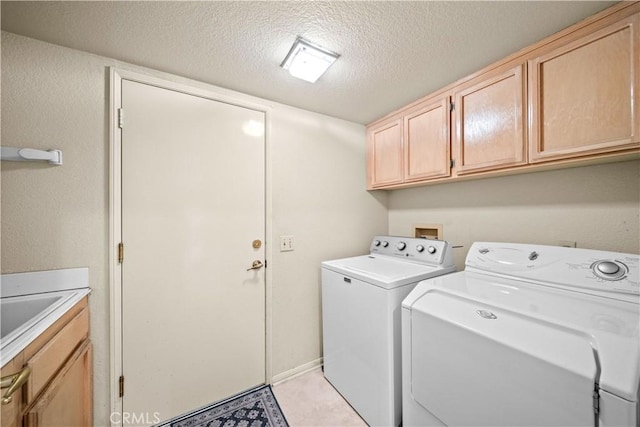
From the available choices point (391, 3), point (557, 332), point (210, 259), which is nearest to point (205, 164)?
point (210, 259)

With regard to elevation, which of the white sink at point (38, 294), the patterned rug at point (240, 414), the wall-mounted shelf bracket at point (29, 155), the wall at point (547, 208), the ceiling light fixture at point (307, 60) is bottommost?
the patterned rug at point (240, 414)

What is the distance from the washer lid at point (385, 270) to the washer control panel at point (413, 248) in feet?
0.19

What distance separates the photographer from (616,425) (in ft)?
2.10

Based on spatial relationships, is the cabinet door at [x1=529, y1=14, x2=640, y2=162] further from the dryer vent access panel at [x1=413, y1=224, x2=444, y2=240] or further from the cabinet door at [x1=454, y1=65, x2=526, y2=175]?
the dryer vent access panel at [x1=413, y1=224, x2=444, y2=240]

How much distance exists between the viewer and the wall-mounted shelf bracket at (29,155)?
1126 millimetres

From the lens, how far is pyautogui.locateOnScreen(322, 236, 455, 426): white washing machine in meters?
1.35

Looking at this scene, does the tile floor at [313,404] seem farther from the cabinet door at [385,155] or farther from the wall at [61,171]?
the cabinet door at [385,155]

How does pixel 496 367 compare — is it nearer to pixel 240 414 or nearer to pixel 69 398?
pixel 240 414

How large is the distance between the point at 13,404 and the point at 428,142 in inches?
91.2

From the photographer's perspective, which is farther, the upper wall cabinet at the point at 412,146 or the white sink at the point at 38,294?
the upper wall cabinet at the point at 412,146

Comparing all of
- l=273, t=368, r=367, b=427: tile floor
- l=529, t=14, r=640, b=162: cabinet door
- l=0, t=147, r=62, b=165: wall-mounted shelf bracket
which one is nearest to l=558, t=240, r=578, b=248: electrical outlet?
l=529, t=14, r=640, b=162: cabinet door

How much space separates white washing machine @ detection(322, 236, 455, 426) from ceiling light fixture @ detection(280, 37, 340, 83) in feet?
4.21

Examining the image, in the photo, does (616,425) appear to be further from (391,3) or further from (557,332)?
(391,3)

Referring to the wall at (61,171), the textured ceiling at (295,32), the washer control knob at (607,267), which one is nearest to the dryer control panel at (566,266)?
the washer control knob at (607,267)
